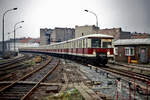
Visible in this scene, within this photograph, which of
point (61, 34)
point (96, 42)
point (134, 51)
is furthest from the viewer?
point (61, 34)

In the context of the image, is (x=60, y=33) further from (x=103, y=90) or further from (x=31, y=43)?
(x=103, y=90)

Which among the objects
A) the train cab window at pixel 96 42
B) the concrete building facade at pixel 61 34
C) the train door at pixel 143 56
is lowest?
the train door at pixel 143 56

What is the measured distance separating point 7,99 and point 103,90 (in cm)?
386

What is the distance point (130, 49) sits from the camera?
23.5m

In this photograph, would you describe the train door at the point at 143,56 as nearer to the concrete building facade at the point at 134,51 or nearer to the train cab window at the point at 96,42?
the concrete building facade at the point at 134,51

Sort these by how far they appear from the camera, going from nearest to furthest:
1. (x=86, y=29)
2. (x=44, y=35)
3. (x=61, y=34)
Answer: (x=86, y=29) → (x=61, y=34) → (x=44, y=35)

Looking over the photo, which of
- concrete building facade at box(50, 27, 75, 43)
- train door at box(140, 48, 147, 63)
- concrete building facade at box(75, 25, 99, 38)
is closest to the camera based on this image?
train door at box(140, 48, 147, 63)

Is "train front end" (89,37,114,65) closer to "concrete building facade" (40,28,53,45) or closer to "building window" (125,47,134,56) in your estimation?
"building window" (125,47,134,56)

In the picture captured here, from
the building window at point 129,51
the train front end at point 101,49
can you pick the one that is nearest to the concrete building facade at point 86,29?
the building window at point 129,51

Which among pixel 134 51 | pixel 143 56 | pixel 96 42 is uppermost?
pixel 96 42

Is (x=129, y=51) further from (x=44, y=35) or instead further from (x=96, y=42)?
(x=44, y=35)

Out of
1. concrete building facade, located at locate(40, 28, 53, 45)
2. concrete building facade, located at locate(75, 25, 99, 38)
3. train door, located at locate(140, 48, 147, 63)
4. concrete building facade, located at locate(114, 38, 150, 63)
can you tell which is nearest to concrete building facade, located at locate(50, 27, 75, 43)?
concrete building facade, located at locate(40, 28, 53, 45)

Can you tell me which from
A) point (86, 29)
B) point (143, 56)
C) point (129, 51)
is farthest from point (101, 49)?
point (86, 29)

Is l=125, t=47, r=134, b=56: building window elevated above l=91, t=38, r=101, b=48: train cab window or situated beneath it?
situated beneath
